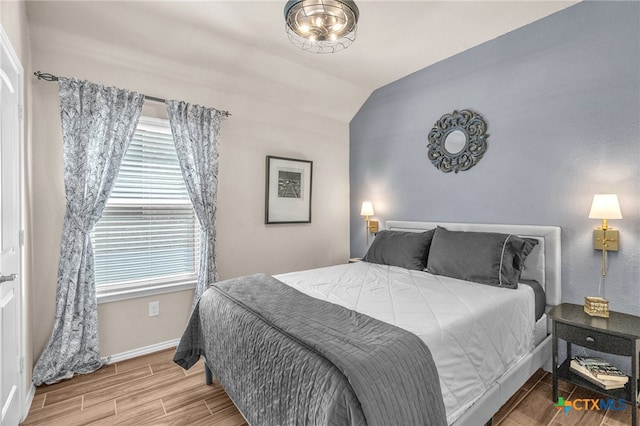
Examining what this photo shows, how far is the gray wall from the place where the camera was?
2.15 metres

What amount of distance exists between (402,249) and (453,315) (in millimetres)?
1311

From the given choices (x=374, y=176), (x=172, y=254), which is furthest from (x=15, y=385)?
(x=374, y=176)

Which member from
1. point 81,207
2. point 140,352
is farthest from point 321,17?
point 140,352

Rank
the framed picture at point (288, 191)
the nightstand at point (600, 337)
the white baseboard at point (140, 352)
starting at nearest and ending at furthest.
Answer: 1. the nightstand at point (600, 337)
2. the white baseboard at point (140, 352)
3. the framed picture at point (288, 191)

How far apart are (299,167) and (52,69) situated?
2.32 meters

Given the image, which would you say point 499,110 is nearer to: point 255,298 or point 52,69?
point 255,298

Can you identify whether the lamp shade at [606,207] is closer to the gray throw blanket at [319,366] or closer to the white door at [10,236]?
the gray throw blanket at [319,366]

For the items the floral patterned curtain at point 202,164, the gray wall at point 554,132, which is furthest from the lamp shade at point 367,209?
the floral patterned curtain at point 202,164

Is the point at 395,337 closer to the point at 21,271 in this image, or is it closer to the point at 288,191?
the point at 21,271

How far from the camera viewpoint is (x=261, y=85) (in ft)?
11.0

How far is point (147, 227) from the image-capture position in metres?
2.83

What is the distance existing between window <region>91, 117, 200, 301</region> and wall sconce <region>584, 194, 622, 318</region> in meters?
3.19

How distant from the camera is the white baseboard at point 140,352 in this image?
Answer: 259cm

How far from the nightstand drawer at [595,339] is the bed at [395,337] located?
198 millimetres
